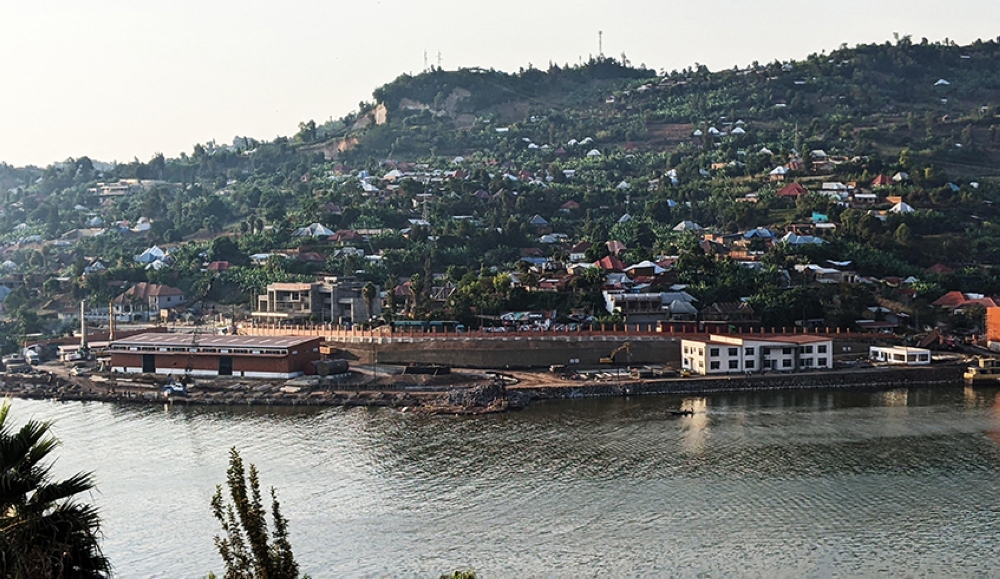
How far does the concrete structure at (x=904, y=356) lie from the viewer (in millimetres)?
28594

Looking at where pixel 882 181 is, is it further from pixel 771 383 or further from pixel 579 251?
pixel 771 383

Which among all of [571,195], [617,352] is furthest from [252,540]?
[571,195]

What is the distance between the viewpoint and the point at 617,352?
29.5 metres

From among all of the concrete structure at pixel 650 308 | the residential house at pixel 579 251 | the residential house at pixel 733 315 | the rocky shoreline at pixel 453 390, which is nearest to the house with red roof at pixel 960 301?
the rocky shoreline at pixel 453 390

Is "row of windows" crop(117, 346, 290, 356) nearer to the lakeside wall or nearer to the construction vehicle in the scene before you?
the lakeside wall

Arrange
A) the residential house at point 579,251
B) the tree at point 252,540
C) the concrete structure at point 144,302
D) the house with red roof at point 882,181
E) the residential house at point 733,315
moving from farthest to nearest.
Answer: the house with red roof at point 882,181, the residential house at point 579,251, the concrete structure at point 144,302, the residential house at point 733,315, the tree at point 252,540

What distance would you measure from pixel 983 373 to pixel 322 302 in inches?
775

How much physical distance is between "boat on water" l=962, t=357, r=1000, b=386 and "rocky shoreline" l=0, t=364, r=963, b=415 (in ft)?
1.05

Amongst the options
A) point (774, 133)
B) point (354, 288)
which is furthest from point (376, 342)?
point (774, 133)

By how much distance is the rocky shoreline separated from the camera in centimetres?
2541

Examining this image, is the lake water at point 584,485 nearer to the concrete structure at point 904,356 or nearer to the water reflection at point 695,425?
the water reflection at point 695,425

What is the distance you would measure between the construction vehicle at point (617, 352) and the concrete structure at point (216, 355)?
7890mm

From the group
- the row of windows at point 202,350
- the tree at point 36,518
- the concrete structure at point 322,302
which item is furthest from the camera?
the concrete structure at point 322,302

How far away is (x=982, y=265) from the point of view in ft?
125
